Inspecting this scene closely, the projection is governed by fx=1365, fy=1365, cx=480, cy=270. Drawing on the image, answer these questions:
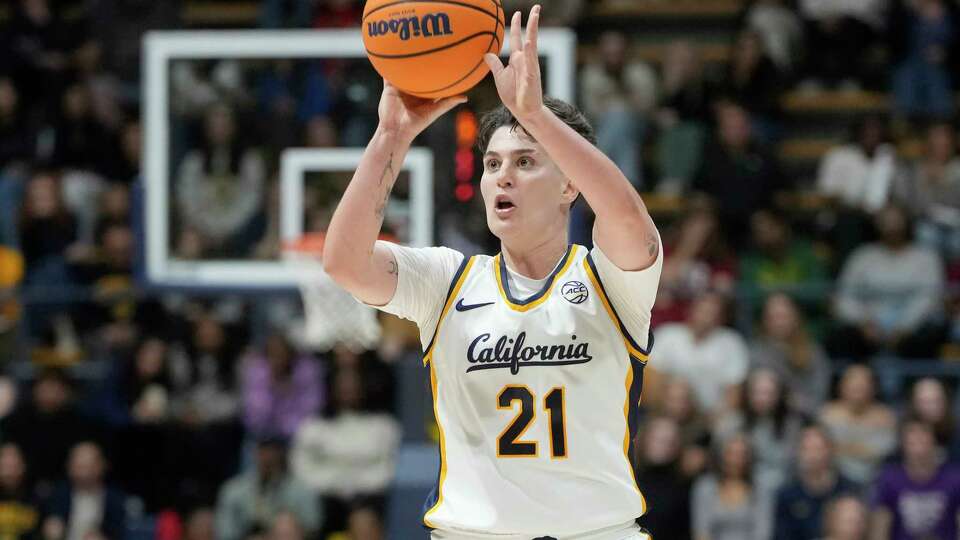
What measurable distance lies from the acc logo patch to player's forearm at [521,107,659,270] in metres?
0.22

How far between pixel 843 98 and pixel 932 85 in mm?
830

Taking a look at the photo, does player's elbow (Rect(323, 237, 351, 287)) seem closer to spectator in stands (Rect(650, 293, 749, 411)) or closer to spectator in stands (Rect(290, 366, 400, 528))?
spectator in stands (Rect(290, 366, 400, 528))

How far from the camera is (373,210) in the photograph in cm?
394

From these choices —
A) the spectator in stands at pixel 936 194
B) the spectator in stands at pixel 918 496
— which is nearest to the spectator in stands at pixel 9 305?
the spectator in stands at pixel 918 496

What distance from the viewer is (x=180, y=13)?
13.6 m

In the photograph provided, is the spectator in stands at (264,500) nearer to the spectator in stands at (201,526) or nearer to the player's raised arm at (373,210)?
the spectator in stands at (201,526)

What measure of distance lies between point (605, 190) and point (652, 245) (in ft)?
0.80

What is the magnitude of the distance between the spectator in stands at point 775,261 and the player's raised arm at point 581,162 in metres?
7.58

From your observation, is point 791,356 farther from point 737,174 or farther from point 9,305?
point 9,305

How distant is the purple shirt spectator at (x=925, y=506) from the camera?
8.85 meters

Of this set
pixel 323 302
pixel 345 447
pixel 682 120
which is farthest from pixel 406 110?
pixel 682 120

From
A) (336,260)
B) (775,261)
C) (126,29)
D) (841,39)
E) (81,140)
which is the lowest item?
(775,261)

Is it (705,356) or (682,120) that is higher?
(682,120)

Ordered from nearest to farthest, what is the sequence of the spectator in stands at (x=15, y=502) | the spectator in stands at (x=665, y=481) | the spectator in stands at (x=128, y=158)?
the spectator in stands at (x=665, y=481)
the spectator in stands at (x=15, y=502)
the spectator in stands at (x=128, y=158)
